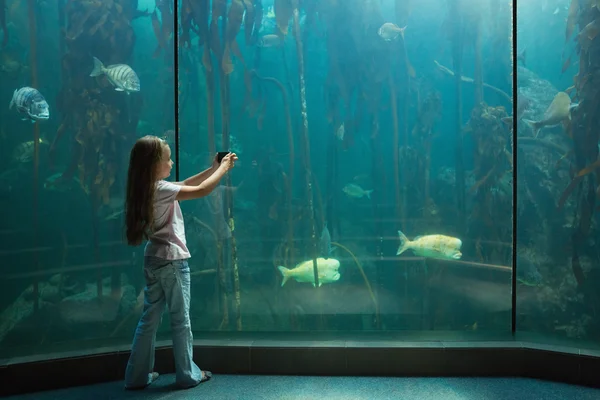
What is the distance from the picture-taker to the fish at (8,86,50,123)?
3891 mm

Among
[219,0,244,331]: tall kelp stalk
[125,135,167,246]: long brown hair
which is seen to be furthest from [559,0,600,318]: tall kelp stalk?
[125,135,167,246]: long brown hair

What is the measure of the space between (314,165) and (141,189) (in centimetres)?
363

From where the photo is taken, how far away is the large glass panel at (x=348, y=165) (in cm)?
455

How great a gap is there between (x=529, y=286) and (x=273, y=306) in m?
2.90

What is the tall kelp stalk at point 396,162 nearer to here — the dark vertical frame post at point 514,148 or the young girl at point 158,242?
the dark vertical frame post at point 514,148

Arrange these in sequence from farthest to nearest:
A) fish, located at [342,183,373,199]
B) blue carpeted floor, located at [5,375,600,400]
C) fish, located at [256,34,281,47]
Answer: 1. fish, located at [342,183,373,199]
2. fish, located at [256,34,281,47]
3. blue carpeted floor, located at [5,375,600,400]

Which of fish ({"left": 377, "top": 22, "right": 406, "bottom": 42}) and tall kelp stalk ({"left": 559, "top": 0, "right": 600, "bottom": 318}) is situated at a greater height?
fish ({"left": 377, "top": 22, "right": 406, "bottom": 42})

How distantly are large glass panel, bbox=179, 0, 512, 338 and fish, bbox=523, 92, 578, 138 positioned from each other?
107cm

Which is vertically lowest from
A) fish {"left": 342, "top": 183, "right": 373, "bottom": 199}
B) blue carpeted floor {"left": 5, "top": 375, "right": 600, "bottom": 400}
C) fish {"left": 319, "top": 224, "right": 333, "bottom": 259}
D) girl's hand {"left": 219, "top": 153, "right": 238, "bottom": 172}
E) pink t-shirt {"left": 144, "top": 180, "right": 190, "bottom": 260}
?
blue carpeted floor {"left": 5, "top": 375, "right": 600, "bottom": 400}

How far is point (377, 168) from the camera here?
5.93 m

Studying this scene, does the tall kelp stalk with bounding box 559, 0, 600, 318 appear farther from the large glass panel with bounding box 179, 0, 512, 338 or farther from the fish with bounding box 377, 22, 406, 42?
the fish with bounding box 377, 22, 406, 42

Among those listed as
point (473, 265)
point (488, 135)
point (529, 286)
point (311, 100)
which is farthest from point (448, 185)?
point (311, 100)

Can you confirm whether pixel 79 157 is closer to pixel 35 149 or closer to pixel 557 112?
pixel 35 149

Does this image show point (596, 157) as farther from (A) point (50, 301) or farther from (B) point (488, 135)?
(A) point (50, 301)
